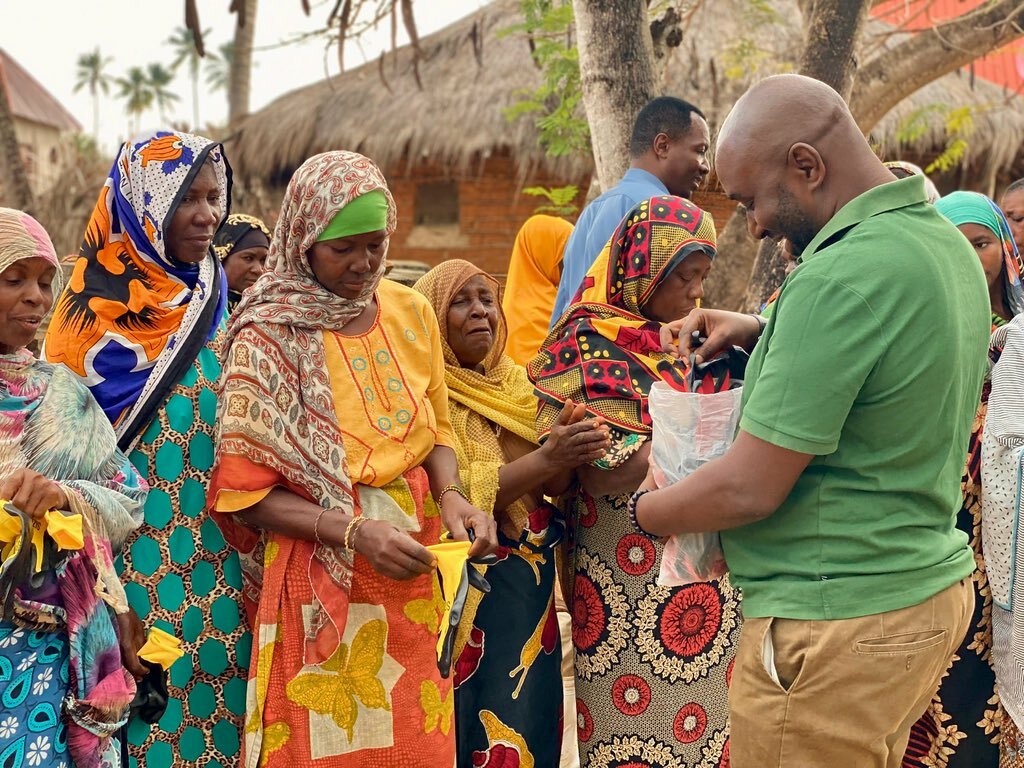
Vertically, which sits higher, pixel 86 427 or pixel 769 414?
pixel 769 414

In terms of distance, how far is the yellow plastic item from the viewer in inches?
104

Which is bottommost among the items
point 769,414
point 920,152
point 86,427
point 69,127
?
point 86,427

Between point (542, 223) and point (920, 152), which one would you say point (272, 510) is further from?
point (920, 152)

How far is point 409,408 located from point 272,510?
48cm

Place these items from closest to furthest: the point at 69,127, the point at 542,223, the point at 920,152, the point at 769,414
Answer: the point at 769,414 → the point at 542,223 → the point at 920,152 → the point at 69,127

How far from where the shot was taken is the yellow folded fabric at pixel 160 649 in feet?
9.60

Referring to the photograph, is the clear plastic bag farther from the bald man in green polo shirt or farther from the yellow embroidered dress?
the yellow embroidered dress

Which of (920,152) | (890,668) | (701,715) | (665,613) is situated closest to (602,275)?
(665,613)

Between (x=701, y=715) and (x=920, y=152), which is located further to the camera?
(x=920, y=152)

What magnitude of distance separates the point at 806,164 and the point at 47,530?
6.31 feet

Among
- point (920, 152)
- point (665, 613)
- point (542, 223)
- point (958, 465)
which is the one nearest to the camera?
point (958, 465)

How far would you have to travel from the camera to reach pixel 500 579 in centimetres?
368

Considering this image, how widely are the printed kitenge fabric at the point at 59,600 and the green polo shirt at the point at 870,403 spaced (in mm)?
1637

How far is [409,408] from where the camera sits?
3164mm
